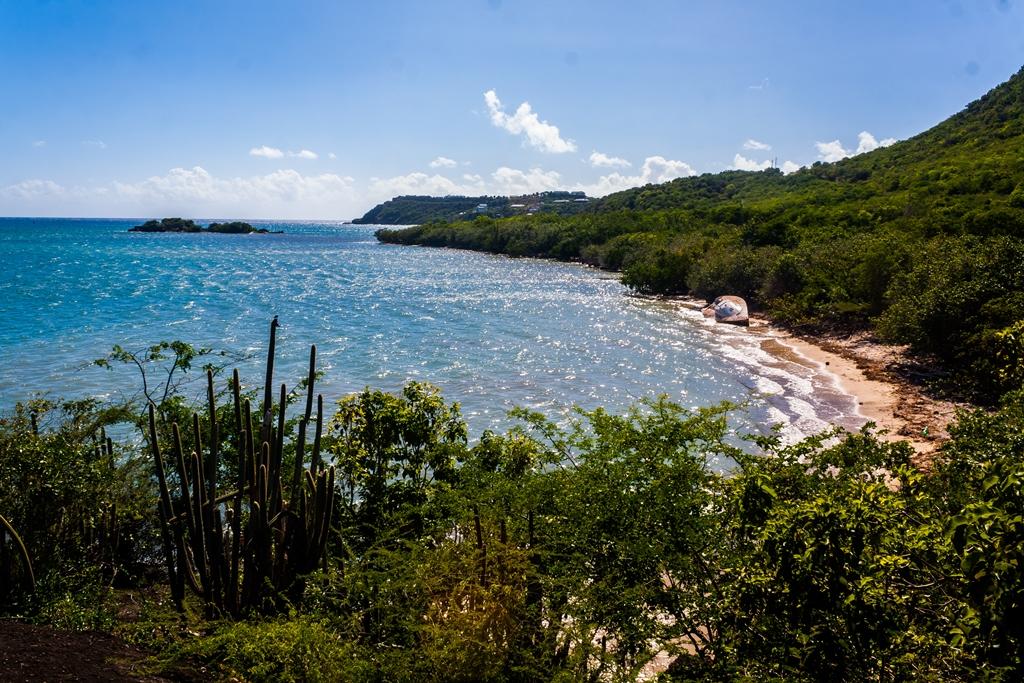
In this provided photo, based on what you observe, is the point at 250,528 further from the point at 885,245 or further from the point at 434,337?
the point at 885,245

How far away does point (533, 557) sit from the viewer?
7.78 meters

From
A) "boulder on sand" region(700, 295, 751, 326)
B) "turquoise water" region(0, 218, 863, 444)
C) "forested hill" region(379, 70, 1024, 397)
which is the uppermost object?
"forested hill" region(379, 70, 1024, 397)

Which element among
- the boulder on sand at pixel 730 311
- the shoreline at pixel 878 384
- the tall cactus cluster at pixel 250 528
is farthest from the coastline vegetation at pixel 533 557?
the boulder on sand at pixel 730 311

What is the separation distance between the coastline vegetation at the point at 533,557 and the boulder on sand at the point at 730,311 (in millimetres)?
30043

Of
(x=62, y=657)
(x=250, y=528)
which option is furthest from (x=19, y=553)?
(x=250, y=528)

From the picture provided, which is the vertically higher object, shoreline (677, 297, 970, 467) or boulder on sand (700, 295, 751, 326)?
boulder on sand (700, 295, 751, 326)

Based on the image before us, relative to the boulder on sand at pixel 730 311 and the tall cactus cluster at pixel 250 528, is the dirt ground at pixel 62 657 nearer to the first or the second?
the tall cactus cluster at pixel 250 528

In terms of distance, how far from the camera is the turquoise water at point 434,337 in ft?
80.9

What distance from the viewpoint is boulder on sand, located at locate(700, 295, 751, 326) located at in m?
39.8

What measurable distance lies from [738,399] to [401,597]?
65.2 feet

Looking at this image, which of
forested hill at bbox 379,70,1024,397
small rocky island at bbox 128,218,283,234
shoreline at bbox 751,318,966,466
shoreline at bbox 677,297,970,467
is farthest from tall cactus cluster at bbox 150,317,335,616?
small rocky island at bbox 128,218,283,234

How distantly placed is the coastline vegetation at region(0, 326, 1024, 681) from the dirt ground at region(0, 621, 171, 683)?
32cm

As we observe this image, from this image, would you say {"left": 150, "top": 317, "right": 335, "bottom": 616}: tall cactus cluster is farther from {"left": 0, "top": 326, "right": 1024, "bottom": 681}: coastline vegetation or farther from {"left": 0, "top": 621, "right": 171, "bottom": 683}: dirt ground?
{"left": 0, "top": 621, "right": 171, "bottom": 683}: dirt ground

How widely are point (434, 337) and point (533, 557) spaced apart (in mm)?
29261
